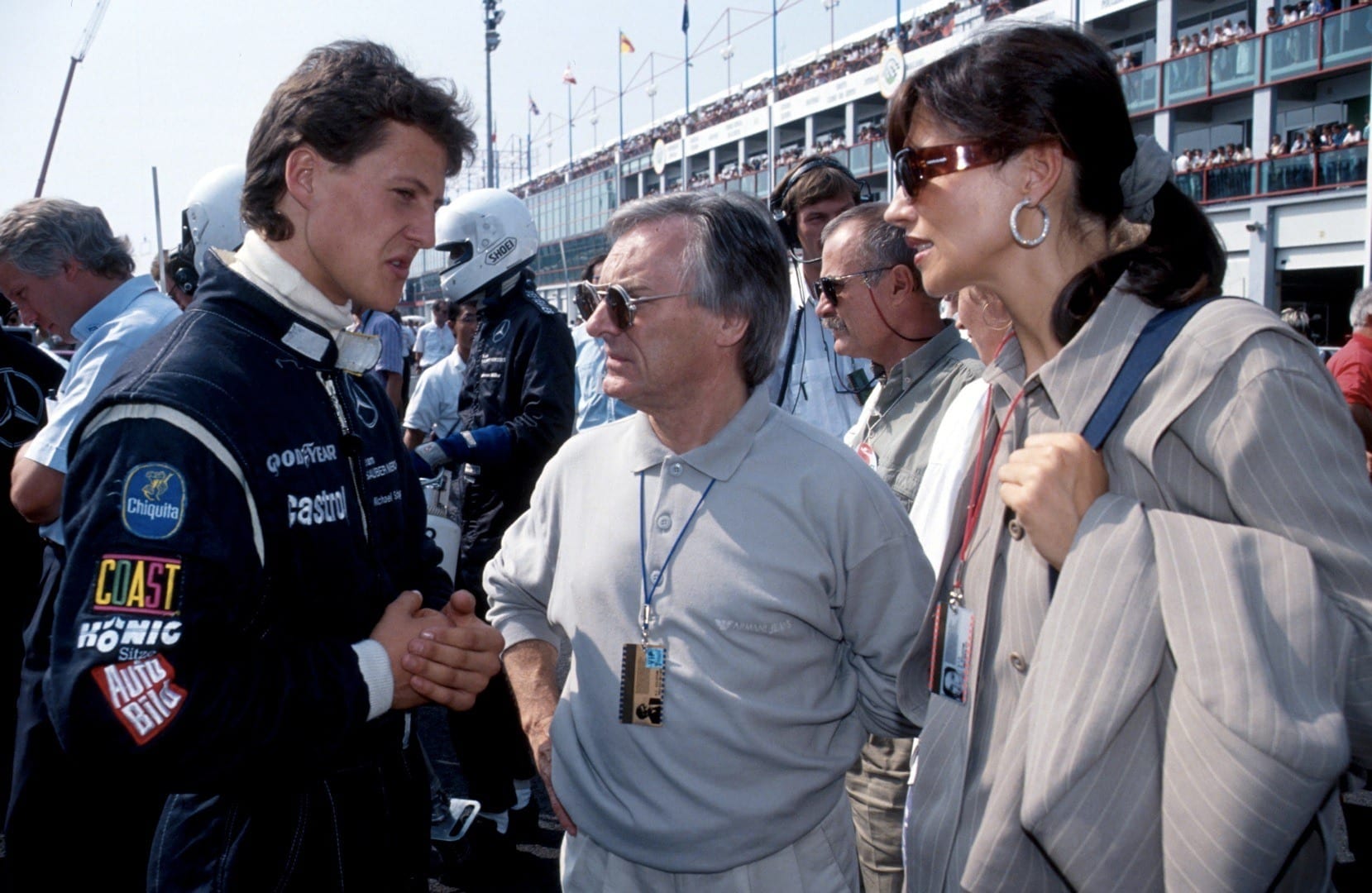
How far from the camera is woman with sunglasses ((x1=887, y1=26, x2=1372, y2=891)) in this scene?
1196 millimetres

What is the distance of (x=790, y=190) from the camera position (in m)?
4.18

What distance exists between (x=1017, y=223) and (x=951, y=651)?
72 cm

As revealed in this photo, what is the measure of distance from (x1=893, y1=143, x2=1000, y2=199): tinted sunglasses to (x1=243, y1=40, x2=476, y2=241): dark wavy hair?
0.94 metres

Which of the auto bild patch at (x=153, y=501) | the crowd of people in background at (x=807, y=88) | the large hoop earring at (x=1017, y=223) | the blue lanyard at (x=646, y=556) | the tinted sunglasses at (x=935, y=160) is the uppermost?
the crowd of people in background at (x=807, y=88)

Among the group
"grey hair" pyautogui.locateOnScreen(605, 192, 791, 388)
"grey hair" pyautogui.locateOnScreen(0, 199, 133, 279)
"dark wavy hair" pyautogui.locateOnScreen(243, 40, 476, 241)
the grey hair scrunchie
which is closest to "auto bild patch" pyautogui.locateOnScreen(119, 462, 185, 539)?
"dark wavy hair" pyautogui.locateOnScreen(243, 40, 476, 241)

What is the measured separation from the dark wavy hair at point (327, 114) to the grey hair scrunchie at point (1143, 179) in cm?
129

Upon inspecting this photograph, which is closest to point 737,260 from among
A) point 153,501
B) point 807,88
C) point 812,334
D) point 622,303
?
point 622,303

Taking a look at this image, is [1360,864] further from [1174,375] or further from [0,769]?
[0,769]

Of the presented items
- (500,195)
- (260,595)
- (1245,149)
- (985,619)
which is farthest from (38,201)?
(1245,149)

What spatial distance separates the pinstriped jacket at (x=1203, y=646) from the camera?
1.18m

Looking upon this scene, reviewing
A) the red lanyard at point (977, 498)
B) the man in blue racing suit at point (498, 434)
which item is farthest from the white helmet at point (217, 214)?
the red lanyard at point (977, 498)

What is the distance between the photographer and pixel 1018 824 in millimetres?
1363

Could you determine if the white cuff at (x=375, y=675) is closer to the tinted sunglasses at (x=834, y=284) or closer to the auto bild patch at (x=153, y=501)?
the auto bild patch at (x=153, y=501)

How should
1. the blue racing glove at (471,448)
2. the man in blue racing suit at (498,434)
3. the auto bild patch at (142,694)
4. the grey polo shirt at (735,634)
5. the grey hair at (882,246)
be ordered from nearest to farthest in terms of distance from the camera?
the auto bild patch at (142,694)
the grey polo shirt at (735,634)
the grey hair at (882,246)
the blue racing glove at (471,448)
the man in blue racing suit at (498,434)
